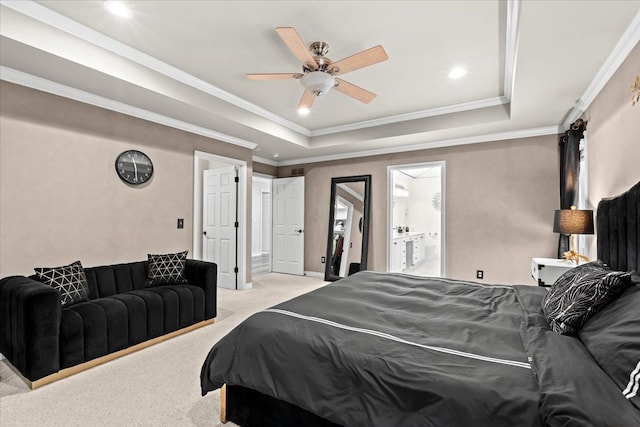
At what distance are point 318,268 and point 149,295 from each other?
3695mm

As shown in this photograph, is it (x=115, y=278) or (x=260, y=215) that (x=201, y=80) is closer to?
(x=115, y=278)

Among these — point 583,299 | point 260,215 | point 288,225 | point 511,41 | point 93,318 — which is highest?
point 511,41

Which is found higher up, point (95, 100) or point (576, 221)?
point (95, 100)

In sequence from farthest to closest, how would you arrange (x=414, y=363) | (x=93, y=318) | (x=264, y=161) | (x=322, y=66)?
(x=264, y=161)
(x=322, y=66)
(x=93, y=318)
(x=414, y=363)

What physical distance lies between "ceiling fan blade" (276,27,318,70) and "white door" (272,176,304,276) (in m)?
3.95

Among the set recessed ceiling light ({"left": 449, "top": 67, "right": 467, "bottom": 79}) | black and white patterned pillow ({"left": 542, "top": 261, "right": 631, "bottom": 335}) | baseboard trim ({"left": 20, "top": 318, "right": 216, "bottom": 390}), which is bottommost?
baseboard trim ({"left": 20, "top": 318, "right": 216, "bottom": 390})

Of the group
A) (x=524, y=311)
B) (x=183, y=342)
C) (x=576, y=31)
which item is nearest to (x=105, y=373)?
(x=183, y=342)

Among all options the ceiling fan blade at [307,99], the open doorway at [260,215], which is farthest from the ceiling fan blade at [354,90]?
the open doorway at [260,215]

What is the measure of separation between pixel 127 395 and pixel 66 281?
1.16 m

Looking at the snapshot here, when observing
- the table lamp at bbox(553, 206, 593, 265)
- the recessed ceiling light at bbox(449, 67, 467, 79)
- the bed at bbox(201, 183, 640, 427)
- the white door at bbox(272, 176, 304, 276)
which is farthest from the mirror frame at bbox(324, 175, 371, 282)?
the bed at bbox(201, 183, 640, 427)

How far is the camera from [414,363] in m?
1.29

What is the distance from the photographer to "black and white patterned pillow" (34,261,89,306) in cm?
257

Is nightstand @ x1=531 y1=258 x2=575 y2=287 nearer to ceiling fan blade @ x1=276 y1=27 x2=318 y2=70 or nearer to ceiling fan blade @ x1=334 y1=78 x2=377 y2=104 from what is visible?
ceiling fan blade @ x1=334 y1=78 x2=377 y2=104

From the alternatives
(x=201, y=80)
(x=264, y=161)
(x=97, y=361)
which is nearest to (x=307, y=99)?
(x=201, y=80)
